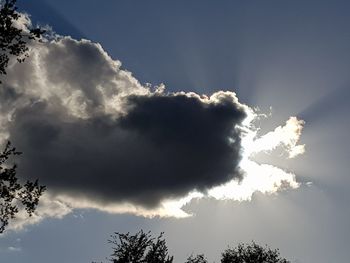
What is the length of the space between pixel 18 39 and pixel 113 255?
1387 inches

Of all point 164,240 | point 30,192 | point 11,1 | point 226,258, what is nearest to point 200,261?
point 226,258

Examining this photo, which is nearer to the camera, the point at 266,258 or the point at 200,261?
the point at 200,261

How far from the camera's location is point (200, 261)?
8244 cm

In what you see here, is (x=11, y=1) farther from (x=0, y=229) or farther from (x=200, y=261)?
(x=200, y=261)

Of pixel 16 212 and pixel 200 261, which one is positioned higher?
pixel 200 261

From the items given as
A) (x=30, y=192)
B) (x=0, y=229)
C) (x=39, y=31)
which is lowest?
(x=0, y=229)

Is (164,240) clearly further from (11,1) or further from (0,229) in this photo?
(11,1)

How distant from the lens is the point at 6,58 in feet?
75.7

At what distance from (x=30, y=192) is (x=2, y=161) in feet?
7.23

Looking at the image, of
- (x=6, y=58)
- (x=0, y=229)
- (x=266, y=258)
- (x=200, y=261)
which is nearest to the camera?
(x=6, y=58)

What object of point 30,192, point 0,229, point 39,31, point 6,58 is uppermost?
point 39,31

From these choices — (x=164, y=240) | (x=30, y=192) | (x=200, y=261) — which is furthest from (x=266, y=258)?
(x=30, y=192)

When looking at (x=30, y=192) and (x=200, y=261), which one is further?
(x=200, y=261)

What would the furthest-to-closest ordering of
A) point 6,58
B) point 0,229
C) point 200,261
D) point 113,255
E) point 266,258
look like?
point 266,258 < point 200,261 < point 113,255 < point 0,229 < point 6,58
